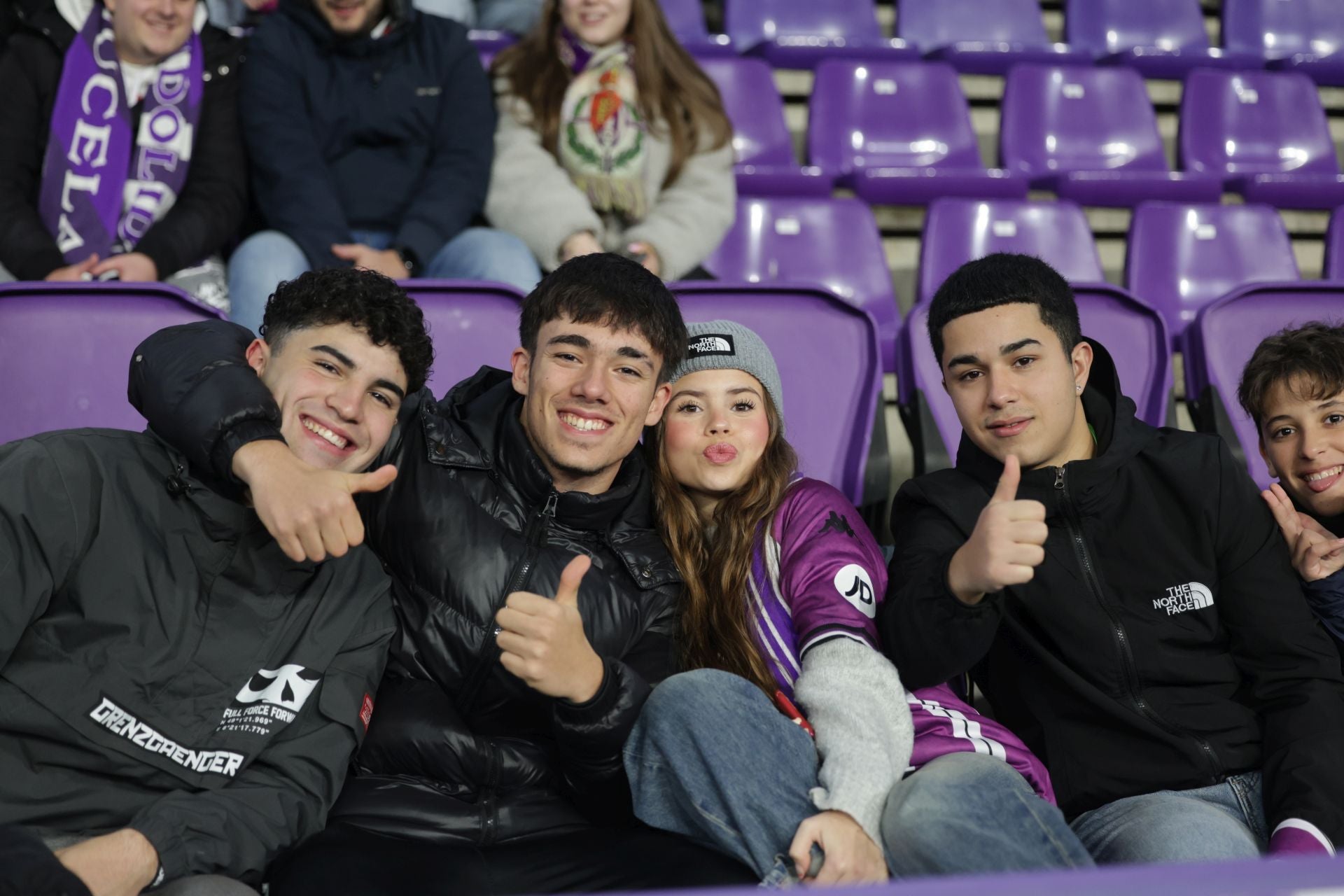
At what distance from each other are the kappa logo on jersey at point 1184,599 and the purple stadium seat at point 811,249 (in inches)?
74.3

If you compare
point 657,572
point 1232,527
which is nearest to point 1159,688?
point 1232,527

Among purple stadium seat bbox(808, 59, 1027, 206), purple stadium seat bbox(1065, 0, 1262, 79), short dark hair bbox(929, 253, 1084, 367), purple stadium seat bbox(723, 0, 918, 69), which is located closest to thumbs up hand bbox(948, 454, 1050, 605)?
short dark hair bbox(929, 253, 1084, 367)

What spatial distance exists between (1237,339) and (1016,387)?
1.23 m

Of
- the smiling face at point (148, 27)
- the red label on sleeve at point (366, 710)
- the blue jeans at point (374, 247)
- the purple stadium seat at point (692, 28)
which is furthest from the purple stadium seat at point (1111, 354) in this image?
the purple stadium seat at point (692, 28)

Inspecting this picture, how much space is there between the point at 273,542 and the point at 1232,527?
150 cm

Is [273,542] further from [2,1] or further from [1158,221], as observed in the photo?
[1158,221]

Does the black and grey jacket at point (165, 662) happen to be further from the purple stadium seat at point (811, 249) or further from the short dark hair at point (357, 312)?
the purple stadium seat at point (811, 249)

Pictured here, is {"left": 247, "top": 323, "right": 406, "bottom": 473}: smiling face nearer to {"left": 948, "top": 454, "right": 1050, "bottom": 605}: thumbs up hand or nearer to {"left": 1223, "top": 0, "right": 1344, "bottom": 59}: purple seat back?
{"left": 948, "top": 454, "right": 1050, "bottom": 605}: thumbs up hand

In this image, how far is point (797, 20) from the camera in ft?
16.2

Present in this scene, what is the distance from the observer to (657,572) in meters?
2.00

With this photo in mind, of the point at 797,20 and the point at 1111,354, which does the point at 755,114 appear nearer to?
the point at 797,20

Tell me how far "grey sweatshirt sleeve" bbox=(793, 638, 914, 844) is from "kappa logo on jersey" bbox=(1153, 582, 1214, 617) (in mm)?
485

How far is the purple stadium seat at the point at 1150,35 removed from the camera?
507cm

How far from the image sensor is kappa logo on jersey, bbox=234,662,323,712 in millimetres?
1703
